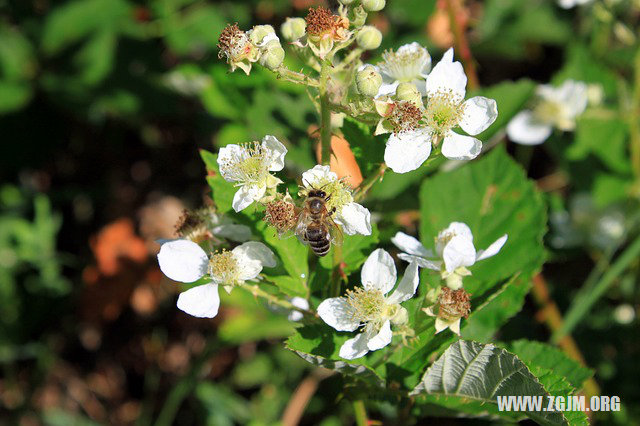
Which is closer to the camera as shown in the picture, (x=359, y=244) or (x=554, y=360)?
(x=359, y=244)

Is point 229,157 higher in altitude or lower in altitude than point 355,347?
higher

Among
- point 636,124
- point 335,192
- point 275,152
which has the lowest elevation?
point 636,124

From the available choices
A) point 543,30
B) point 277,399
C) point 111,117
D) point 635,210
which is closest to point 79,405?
point 277,399

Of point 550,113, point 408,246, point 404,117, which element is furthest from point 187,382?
point 550,113

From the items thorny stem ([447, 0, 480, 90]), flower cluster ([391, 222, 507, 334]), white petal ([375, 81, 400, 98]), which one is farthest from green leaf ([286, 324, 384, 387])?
thorny stem ([447, 0, 480, 90])

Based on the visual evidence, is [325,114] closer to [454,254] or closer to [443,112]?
[443,112]

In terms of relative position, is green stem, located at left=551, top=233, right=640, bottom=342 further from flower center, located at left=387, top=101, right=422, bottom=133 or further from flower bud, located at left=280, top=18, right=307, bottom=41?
flower bud, located at left=280, top=18, right=307, bottom=41

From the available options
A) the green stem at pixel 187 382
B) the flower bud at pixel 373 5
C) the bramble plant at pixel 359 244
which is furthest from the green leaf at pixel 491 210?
the green stem at pixel 187 382
